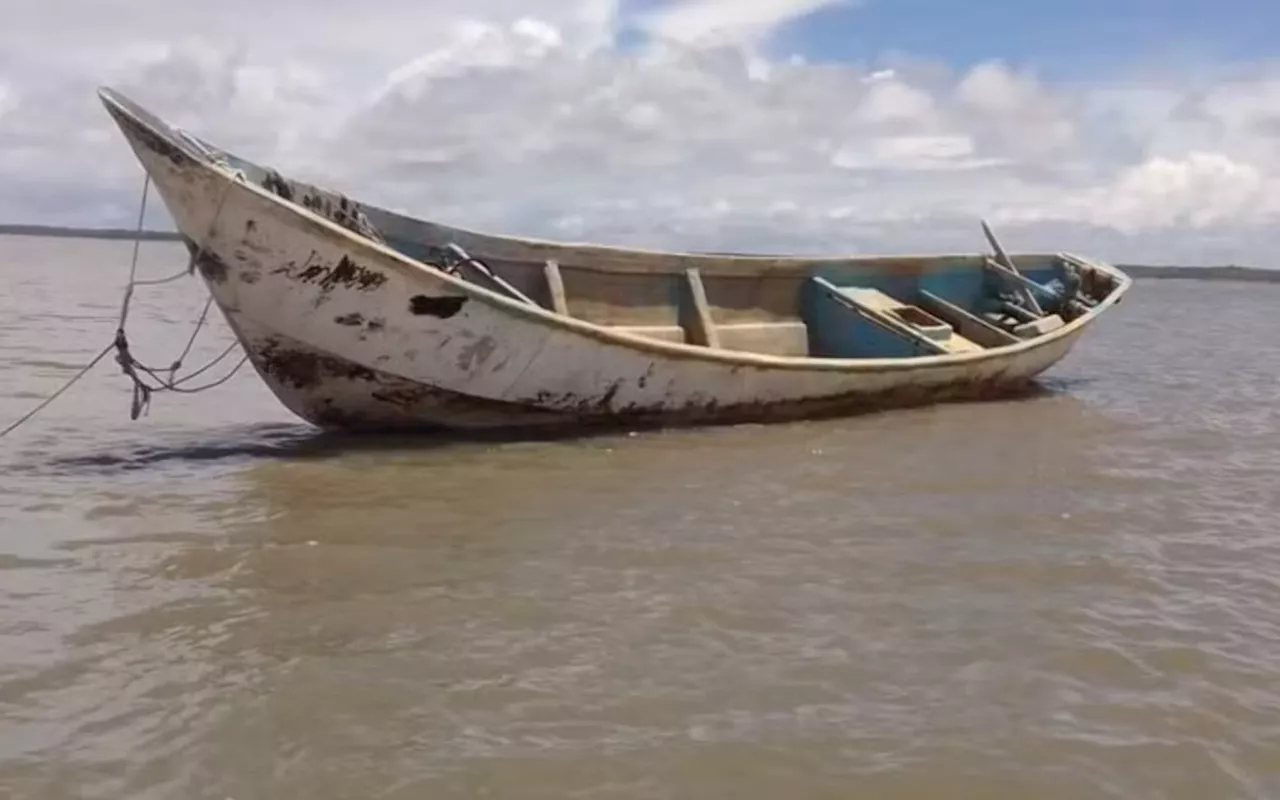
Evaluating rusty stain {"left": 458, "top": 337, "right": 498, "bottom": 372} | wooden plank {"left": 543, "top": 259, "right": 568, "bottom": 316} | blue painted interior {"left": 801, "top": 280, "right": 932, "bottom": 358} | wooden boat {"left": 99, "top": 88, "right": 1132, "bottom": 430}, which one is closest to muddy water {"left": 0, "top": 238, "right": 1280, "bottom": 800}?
wooden boat {"left": 99, "top": 88, "right": 1132, "bottom": 430}

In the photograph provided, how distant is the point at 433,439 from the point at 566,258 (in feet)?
6.33

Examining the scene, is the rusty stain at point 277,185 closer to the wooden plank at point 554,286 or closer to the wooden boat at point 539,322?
the wooden boat at point 539,322

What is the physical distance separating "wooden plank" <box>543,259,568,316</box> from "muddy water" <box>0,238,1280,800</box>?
1226mm

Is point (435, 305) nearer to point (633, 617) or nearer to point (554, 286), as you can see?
point (554, 286)

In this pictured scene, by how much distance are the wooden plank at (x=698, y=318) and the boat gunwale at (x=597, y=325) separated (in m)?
0.18

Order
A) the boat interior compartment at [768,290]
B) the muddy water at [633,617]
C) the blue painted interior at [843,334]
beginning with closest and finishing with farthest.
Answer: the muddy water at [633,617]
the boat interior compartment at [768,290]
the blue painted interior at [843,334]

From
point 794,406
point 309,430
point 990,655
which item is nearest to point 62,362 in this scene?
point 309,430

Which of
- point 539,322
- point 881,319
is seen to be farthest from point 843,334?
point 539,322

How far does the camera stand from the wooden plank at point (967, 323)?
10633 mm

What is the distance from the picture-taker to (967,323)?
35.9 feet

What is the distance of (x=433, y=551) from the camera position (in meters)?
5.31

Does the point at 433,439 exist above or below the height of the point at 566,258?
below

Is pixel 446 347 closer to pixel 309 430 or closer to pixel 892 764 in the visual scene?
pixel 309 430

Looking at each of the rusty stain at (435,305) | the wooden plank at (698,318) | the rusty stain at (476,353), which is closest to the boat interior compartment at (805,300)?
the wooden plank at (698,318)
